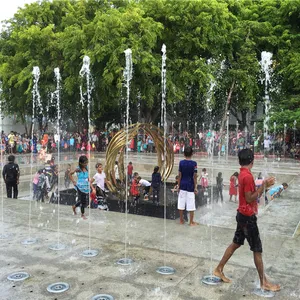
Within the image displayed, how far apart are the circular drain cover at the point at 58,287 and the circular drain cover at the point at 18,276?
17.7 inches

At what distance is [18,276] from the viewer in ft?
A: 15.6

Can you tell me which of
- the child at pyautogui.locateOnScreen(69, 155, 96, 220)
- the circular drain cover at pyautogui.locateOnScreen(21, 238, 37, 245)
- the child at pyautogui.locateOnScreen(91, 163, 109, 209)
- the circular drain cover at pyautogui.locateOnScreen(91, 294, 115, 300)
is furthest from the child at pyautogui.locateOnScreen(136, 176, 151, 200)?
the circular drain cover at pyautogui.locateOnScreen(91, 294, 115, 300)

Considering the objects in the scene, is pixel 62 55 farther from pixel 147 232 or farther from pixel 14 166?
pixel 147 232

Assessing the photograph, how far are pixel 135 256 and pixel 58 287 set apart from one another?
1371 mm

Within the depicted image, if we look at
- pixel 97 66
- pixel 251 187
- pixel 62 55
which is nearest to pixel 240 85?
pixel 97 66

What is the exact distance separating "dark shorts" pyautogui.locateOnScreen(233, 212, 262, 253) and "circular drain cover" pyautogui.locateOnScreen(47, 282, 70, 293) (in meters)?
2.06

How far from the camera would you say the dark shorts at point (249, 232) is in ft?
14.2

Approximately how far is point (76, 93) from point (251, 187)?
19831 millimetres

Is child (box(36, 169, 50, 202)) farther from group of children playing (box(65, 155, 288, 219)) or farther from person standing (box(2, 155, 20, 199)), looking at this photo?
person standing (box(2, 155, 20, 199))

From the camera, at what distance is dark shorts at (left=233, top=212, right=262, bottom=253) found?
4328 millimetres

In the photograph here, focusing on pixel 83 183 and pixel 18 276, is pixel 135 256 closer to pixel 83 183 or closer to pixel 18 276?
pixel 18 276

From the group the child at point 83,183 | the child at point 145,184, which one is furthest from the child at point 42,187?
the child at point 83,183

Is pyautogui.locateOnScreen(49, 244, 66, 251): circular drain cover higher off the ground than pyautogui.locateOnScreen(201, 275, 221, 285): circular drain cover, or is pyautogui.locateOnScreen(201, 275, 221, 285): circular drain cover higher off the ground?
pyautogui.locateOnScreen(49, 244, 66, 251): circular drain cover

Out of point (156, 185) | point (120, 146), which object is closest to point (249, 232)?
point (156, 185)
